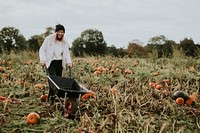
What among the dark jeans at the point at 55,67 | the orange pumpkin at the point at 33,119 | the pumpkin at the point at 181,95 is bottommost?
the orange pumpkin at the point at 33,119

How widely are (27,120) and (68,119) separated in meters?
0.50

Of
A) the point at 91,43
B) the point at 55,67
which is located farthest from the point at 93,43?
the point at 55,67

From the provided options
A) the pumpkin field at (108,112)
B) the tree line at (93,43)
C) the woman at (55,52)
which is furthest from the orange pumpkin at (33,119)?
the tree line at (93,43)

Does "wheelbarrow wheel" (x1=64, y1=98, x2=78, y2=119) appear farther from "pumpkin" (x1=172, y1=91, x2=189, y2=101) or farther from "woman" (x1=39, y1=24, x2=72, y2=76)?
"pumpkin" (x1=172, y1=91, x2=189, y2=101)

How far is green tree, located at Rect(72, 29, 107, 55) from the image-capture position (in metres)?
57.3

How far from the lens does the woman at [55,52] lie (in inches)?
193

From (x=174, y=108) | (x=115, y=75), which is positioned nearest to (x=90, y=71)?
(x=115, y=75)

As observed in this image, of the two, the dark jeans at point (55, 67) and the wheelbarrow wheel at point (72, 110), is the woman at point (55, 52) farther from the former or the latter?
the wheelbarrow wheel at point (72, 110)

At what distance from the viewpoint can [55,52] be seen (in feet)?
16.5

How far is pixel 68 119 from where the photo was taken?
141 inches

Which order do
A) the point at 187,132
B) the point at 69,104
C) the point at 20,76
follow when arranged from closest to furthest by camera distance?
the point at 187,132, the point at 69,104, the point at 20,76

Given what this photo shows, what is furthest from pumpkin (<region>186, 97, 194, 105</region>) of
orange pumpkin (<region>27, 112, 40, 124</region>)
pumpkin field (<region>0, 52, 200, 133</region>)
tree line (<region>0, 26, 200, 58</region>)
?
tree line (<region>0, 26, 200, 58</region>)

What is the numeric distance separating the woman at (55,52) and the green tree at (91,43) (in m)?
49.8

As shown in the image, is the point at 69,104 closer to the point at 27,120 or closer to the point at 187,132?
the point at 27,120
